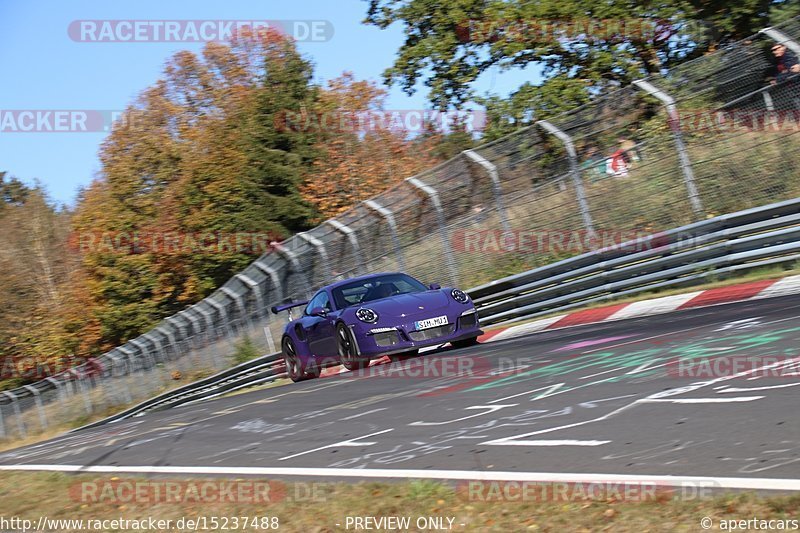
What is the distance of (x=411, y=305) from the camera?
12.9 metres

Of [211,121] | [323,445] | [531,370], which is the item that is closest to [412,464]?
[323,445]

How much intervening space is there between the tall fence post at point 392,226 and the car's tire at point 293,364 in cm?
360

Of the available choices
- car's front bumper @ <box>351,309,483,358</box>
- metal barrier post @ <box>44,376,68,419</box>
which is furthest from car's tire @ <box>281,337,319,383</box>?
metal barrier post @ <box>44,376,68,419</box>

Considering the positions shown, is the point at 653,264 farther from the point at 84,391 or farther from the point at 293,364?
the point at 84,391

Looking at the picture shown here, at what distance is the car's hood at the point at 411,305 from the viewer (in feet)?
41.8

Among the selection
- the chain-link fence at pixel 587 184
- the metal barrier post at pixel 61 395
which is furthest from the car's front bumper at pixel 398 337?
the metal barrier post at pixel 61 395

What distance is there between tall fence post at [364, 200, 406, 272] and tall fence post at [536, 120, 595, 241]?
4.09 meters

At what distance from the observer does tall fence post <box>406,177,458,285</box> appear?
17109 millimetres

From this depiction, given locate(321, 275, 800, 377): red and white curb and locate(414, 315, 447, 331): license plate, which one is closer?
locate(321, 275, 800, 377): red and white curb

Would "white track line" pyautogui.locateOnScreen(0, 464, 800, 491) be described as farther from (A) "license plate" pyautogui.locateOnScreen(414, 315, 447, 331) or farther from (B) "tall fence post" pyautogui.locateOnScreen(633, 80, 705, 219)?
(B) "tall fence post" pyautogui.locateOnScreen(633, 80, 705, 219)

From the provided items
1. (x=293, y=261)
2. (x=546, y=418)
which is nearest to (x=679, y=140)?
(x=546, y=418)

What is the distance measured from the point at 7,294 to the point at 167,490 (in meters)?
57.9

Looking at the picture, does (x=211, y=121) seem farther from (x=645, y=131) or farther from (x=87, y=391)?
(x=645, y=131)

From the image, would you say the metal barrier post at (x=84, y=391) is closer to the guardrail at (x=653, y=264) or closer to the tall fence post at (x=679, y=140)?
the guardrail at (x=653, y=264)
